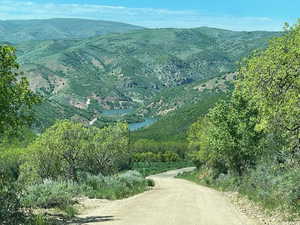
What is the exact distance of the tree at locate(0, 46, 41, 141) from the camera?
1950cm

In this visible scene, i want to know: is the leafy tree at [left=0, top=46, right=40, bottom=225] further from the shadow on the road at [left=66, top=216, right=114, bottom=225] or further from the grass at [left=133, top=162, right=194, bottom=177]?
the grass at [left=133, top=162, right=194, bottom=177]

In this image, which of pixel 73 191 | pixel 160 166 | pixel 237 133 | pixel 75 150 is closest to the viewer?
pixel 73 191

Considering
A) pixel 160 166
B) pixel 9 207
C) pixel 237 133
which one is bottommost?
pixel 160 166

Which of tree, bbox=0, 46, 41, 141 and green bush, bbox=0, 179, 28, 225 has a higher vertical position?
tree, bbox=0, 46, 41, 141

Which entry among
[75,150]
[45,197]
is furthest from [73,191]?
[75,150]

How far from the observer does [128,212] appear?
80.1 feet

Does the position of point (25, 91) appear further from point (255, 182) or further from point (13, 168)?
point (13, 168)

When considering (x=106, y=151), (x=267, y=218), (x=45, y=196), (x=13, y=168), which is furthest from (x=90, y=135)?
(x=13, y=168)

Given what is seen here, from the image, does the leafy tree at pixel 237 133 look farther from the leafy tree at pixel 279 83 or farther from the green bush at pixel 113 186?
the leafy tree at pixel 279 83

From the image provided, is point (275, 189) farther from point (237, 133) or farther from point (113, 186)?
point (237, 133)

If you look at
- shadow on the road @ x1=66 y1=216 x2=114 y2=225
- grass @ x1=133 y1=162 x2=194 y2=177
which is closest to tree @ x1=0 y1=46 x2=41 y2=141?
shadow on the road @ x1=66 y1=216 x2=114 y2=225

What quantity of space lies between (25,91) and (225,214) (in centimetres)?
1150

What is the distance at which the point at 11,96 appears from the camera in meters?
19.9

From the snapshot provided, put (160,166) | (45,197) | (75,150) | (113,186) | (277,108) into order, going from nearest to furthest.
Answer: (277,108) < (45,197) < (113,186) < (75,150) < (160,166)
